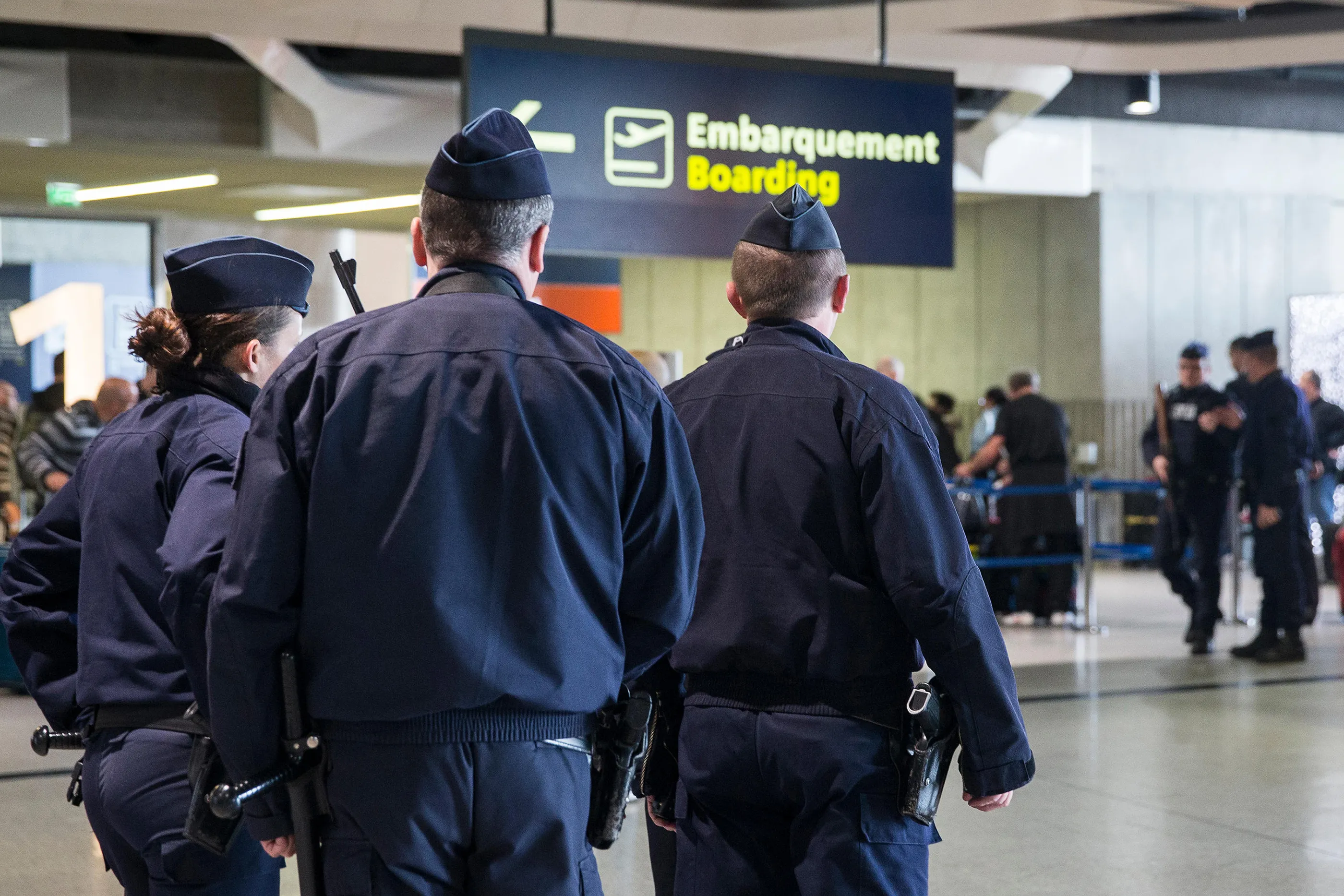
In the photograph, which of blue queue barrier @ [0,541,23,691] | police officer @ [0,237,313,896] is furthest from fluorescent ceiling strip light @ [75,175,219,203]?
police officer @ [0,237,313,896]

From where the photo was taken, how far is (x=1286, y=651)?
8.33m

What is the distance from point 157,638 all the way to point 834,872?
1.11 metres

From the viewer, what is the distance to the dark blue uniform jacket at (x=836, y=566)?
2299 millimetres

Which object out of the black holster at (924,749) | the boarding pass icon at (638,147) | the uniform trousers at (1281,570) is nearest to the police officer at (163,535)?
the black holster at (924,749)

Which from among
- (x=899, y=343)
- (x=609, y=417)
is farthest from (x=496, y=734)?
(x=899, y=343)

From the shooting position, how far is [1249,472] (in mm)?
8492

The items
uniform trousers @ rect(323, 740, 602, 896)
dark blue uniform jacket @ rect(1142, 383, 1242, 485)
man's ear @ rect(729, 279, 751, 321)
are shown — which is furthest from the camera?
dark blue uniform jacket @ rect(1142, 383, 1242, 485)

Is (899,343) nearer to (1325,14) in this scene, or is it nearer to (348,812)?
(1325,14)

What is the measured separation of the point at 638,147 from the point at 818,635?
14.8 feet

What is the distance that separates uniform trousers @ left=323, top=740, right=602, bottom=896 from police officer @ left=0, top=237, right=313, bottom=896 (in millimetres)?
562

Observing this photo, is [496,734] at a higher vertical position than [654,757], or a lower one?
higher

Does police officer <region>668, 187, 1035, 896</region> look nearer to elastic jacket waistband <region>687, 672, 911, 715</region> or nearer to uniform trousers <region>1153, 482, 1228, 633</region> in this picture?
elastic jacket waistband <region>687, 672, 911, 715</region>

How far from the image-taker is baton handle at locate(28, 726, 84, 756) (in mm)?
2520

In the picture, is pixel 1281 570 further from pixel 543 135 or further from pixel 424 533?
pixel 424 533
